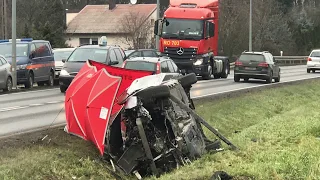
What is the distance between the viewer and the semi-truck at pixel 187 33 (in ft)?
91.9

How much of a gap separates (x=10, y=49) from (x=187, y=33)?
8751mm

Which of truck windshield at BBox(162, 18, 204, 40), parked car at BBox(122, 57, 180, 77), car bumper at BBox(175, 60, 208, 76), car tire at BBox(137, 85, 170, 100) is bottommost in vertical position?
car bumper at BBox(175, 60, 208, 76)

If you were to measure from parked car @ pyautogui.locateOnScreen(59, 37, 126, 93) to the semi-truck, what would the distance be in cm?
542

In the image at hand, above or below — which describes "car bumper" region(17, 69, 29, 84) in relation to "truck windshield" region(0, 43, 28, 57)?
below

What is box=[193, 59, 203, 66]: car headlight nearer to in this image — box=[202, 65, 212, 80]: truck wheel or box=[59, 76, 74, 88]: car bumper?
box=[202, 65, 212, 80]: truck wheel

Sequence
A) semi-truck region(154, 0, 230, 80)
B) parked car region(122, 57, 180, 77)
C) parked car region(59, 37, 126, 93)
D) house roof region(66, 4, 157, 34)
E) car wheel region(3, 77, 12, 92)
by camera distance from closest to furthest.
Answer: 1. parked car region(122, 57, 180, 77)
2. parked car region(59, 37, 126, 93)
3. car wheel region(3, 77, 12, 92)
4. semi-truck region(154, 0, 230, 80)
5. house roof region(66, 4, 157, 34)

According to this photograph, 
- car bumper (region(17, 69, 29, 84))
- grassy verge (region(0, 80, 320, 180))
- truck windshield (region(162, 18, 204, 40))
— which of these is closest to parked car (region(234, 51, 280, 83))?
truck windshield (region(162, 18, 204, 40))

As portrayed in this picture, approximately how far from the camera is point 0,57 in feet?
73.5

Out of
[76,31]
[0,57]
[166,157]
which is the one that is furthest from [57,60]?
[76,31]

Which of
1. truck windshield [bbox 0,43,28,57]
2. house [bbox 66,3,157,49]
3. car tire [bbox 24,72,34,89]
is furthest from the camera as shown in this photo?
house [bbox 66,3,157,49]

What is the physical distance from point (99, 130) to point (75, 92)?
1344 mm

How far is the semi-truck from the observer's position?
2802 cm

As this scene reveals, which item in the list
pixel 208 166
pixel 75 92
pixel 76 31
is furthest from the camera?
pixel 76 31

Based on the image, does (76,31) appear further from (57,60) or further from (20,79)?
→ (20,79)
